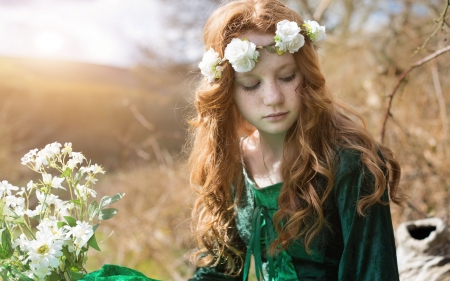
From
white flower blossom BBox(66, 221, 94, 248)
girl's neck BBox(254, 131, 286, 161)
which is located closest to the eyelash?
girl's neck BBox(254, 131, 286, 161)

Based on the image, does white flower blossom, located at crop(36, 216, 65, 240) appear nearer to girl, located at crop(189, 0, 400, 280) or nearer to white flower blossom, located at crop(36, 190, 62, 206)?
white flower blossom, located at crop(36, 190, 62, 206)

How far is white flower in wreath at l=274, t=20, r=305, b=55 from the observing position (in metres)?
1.71

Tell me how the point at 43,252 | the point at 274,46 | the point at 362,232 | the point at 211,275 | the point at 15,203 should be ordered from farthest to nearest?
Result: the point at 211,275 < the point at 274,46 < the point at 362,232 < the point at 15,203 < the point at 43,252

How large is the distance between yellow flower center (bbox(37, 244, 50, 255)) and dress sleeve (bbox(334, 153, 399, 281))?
1.01 metres

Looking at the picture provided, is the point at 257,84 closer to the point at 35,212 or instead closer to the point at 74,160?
the point at 74,160

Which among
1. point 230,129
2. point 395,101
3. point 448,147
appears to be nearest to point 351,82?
point 395,101

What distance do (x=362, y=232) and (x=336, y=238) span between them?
202mm

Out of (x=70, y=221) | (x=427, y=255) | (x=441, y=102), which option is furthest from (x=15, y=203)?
(x=441, y=102)

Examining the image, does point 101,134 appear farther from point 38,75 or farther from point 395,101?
point 395,101

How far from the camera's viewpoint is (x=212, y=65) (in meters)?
1.83

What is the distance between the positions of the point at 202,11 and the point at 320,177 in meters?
7.13

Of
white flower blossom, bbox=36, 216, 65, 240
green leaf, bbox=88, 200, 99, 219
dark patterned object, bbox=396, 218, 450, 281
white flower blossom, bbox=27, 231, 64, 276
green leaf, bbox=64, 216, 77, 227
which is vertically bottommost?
dark patterned object, bbox=396, 218, 450, 281

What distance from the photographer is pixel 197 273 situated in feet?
7.17

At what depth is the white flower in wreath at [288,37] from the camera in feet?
5.61
